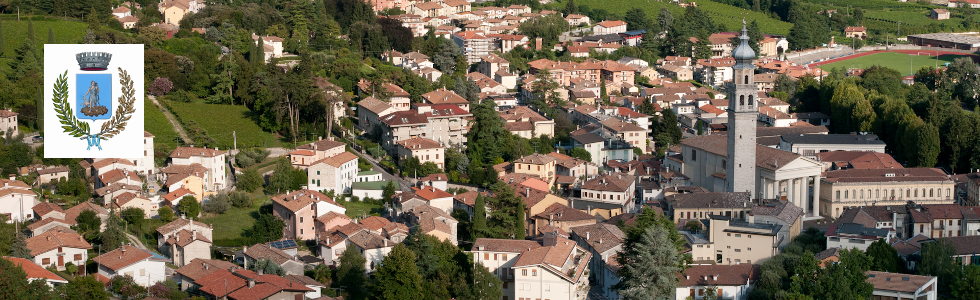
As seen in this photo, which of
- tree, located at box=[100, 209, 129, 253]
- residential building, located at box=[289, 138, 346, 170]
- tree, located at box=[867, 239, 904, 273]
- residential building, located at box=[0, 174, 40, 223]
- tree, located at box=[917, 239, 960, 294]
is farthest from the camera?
residential building, located at box=[289, 138, 346, 170]

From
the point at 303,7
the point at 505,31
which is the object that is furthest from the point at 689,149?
the point at 505,31

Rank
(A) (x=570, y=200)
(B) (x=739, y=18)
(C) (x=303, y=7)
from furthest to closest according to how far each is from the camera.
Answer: (B) (x=739, y=18)
(C) (x=303, y=7)
(A) (x=570, y=200)

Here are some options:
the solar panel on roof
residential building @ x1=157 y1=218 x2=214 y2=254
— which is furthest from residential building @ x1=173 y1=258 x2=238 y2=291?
residential building @ x1=157 y1=218 x2=214 y2=254

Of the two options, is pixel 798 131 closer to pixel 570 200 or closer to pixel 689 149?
pixel 689 149

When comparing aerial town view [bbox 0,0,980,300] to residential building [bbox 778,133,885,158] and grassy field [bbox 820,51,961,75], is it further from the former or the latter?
grassy field [bbox 820,51,961,75]

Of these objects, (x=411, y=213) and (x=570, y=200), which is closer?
(x=411, y=213)
